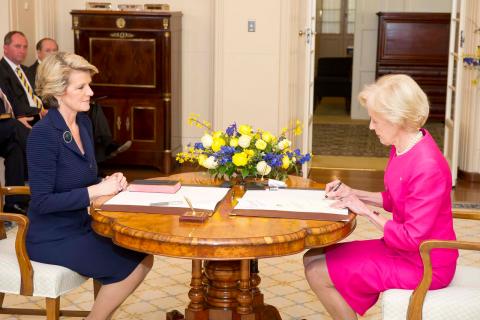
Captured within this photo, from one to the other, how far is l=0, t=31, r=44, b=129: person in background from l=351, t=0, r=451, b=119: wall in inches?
259

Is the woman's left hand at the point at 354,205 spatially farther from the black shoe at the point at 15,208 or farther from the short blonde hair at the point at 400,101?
the black shoe at the point at 15,208

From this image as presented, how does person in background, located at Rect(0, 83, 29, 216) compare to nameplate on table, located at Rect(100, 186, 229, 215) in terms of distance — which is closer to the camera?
nameplate on table, located at Rect(100, 186, 229, 215)

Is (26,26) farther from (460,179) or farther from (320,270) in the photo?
(320,270)

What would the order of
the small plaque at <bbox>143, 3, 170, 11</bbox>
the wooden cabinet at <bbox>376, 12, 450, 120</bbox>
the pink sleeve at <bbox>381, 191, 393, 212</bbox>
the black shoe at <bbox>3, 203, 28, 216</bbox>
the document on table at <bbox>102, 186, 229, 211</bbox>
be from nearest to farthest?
1. the document on table at <bbox>102, 186, 229, 211</bbox>
2. the pink sleeve at <bbox>381, 191, 393, 212</bbox>
3. the black shoe at <bbox>3, 203, 28, 216</bbox>
4. the small plaque at <bbox>143, 3, 170, 11</bbox>
5. the wooden cabinet at <bbox>376, 12, 450, 120</bbox>

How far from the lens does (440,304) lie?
312 centimetres

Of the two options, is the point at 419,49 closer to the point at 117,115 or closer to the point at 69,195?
the point at 117,115

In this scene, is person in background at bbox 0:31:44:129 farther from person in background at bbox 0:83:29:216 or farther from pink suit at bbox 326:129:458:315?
pink suit at bbox 326:129:458:315

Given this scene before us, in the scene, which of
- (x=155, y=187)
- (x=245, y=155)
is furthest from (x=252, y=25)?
(x=155, y=187)

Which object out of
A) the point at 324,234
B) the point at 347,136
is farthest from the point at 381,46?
the point at 324,234

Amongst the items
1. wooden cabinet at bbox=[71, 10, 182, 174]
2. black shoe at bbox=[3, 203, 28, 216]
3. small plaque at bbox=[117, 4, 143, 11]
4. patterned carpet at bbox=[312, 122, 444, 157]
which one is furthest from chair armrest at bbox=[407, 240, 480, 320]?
patterned carpet at bbox=[312, 122, 444, 157]

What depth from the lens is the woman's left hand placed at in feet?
10.7

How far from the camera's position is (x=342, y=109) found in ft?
46.9

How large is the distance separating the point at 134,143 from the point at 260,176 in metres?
4.60

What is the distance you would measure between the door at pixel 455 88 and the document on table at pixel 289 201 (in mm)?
4408
